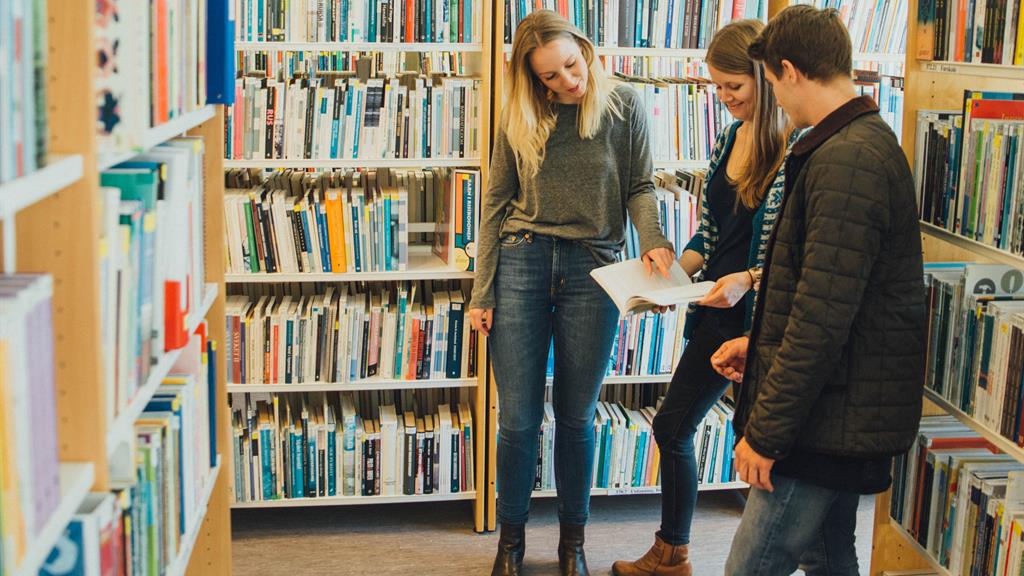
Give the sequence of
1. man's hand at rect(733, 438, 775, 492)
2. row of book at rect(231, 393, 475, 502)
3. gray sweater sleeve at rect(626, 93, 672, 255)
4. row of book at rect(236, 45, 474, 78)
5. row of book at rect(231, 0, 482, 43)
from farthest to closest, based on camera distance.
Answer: row of book at rect(236, 45, 474, 78) → row of book at rect(231, 393, 475, 502) → row of book at rect(231, 0, 482, 43) → gray sweater sleeve at rect(626, 93, 672, 255) → man's hand at rect(733, 438, 775, 492)

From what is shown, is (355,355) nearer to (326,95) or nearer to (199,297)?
(326,95)

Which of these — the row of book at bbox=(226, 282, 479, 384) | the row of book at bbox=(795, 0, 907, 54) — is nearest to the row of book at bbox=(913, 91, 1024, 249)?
the row of book at bbox=(795, 0, 907, 54)

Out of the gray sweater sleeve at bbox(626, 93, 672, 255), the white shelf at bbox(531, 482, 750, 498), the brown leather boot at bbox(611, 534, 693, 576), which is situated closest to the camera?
the gray sweater sleeve at bbox(626, 93, 672, 255)

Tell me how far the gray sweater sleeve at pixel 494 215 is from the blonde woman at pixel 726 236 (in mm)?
488

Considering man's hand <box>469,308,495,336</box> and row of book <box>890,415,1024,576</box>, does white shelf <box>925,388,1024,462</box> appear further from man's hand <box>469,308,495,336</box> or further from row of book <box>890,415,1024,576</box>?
man's hand <box>469,308,495,336</box>

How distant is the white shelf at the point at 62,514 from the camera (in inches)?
41.6

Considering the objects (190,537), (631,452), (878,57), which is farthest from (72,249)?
(878,57)

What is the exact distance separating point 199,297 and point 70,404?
2.61ft

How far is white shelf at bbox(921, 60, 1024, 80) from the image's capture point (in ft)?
6.97

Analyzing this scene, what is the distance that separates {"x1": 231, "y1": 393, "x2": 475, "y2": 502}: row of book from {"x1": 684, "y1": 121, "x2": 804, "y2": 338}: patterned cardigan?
42.5 inches

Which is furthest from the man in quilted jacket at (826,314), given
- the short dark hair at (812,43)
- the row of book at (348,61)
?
the row of book at (348,61)

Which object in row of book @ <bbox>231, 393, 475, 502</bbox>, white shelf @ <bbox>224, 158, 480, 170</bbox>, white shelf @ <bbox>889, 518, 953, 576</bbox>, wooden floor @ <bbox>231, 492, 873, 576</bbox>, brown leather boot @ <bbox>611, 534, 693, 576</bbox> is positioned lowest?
wooden floor @ <bbox>231, 492, 873, 576</bbox>

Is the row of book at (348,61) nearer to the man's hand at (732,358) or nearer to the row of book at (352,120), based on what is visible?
the row of book at (352,120)

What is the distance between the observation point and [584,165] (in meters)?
2.70
